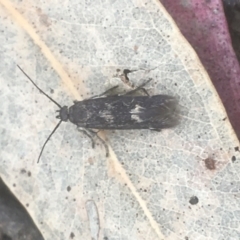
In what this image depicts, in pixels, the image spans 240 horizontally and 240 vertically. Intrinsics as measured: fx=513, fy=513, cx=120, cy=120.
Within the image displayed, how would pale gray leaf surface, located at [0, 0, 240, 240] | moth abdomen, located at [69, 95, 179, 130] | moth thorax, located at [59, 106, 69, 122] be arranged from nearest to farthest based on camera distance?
pale gray leaf surface, located at [0, 0, 240, 240] < moth abdomen, located at [69, 95, 179, 130] < moth thorax, located at [59, 106, 69, 122]

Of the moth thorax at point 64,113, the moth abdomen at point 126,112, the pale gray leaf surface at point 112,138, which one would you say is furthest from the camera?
the moth thorax at point 64,113

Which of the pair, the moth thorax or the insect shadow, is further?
the moth thorax

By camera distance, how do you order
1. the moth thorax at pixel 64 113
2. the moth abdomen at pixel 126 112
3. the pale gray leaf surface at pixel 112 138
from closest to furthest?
1. the pale gray leaf surface at pixel 112 138
2. the moth abdomen at pixel 126 112
3. the moth thorax at pixel 64 113

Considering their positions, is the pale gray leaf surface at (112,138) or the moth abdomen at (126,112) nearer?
the pale gray leaf surface at (112,138)

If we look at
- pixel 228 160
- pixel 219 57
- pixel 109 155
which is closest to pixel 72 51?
pixel 109 155

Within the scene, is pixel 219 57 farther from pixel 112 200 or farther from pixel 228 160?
pixel 112 200
